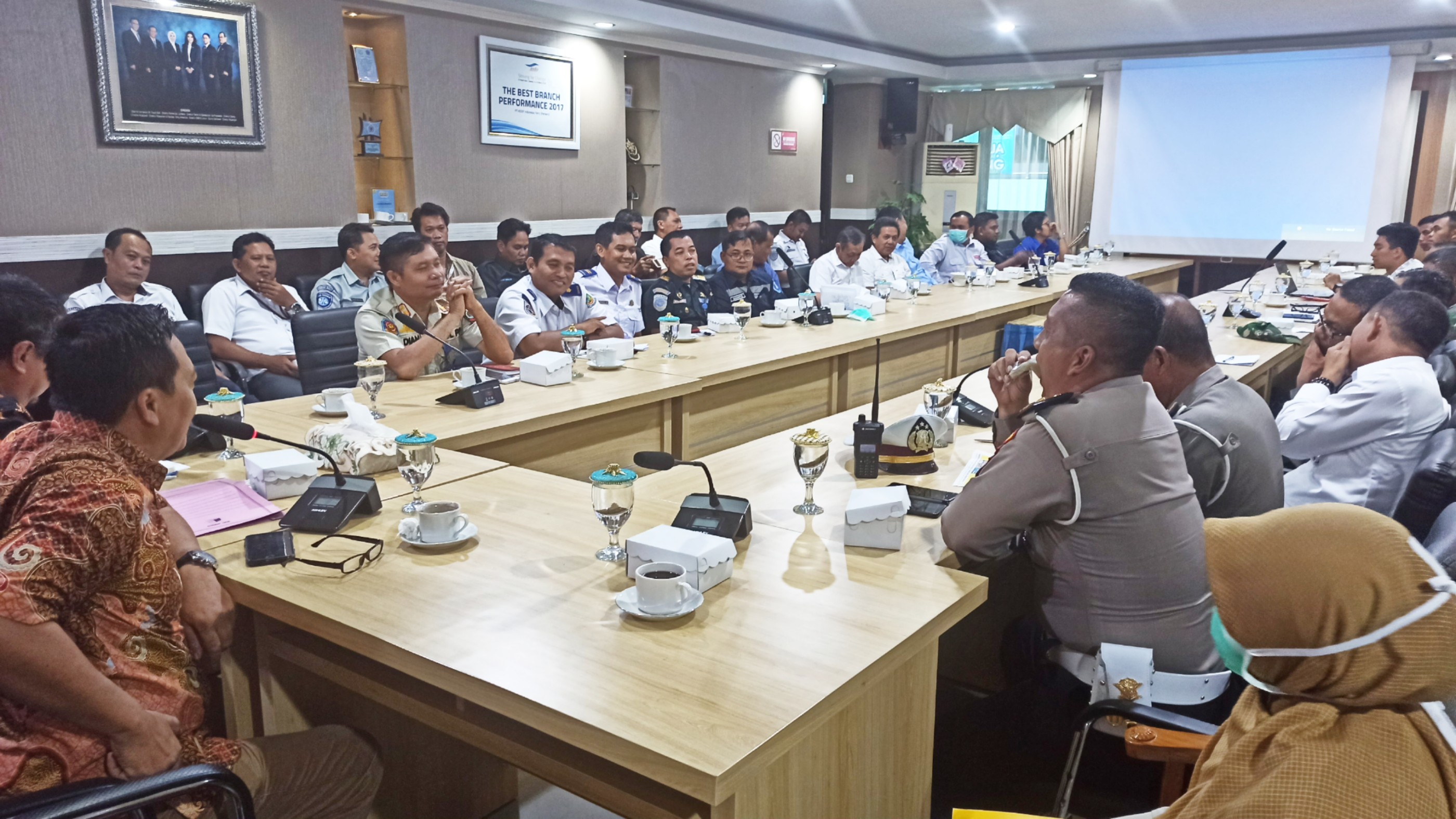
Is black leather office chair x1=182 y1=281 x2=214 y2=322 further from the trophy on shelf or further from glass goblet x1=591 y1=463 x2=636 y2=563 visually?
glass goblet x1=591 y1=463 x2=636 y2=563

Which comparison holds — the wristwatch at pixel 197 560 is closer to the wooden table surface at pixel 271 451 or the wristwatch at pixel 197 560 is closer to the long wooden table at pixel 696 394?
the wooden table surface at pixel 271 451

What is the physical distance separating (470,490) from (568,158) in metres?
5.44

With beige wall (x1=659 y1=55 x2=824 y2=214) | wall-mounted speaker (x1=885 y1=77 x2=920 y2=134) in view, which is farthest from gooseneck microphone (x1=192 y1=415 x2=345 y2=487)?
wall-mounted speaker (x1=885 y1=77 x2=920 y2=134)

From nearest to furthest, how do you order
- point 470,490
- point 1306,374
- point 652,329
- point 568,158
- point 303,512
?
point 303,512
point 470,490
point 1306,374
point 652,329
point 568,158

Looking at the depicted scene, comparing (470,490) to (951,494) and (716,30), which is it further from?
(716,30)

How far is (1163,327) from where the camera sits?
2178mm

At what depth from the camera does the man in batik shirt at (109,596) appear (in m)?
1.19

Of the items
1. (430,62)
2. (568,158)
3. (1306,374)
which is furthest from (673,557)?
(568,158)

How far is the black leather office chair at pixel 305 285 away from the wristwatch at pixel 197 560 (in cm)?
412

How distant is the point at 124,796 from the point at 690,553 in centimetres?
77

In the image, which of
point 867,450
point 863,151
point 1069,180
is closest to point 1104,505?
point 867,450

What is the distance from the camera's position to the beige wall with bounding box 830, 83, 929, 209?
1038 centimetres

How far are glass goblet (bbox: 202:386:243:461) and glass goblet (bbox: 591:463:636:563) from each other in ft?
3.49

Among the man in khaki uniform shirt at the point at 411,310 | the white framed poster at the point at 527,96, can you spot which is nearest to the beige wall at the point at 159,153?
the white framed poster at the point at 527,96
